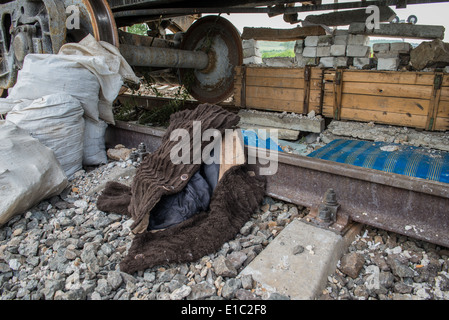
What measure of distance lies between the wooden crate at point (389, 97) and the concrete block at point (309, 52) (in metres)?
0.48

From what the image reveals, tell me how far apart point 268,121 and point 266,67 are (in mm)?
972

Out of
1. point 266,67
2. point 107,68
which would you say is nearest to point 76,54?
point 107,68

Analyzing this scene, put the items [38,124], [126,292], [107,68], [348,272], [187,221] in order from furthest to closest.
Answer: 1. [107,68]
2. [38,124]
3. [187,221]
4. [348,272]
5. [126,292]

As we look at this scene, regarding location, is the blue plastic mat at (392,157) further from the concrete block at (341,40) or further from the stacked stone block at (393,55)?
the concrete block at (341,40)

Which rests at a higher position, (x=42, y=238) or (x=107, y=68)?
(x=107, y=68)

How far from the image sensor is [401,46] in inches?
176

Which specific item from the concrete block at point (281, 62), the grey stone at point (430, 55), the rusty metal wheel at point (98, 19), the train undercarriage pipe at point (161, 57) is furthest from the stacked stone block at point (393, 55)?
the rusty metal wheel at point (98, 19)

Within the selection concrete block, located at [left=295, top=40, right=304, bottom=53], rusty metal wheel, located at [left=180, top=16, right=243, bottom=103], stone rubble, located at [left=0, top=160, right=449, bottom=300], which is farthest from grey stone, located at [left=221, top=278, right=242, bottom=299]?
rusty metal wheel, located at [left=180, top=16, right=243, bottom=103]

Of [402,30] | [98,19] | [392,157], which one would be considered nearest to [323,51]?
[402,30]

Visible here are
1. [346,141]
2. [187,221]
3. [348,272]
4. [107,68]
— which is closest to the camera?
[348,272]

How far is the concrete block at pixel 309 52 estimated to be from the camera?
529 cm

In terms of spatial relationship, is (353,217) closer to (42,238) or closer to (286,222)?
(286,222)

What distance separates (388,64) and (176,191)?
371 cm

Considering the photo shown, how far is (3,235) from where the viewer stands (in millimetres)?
2367
